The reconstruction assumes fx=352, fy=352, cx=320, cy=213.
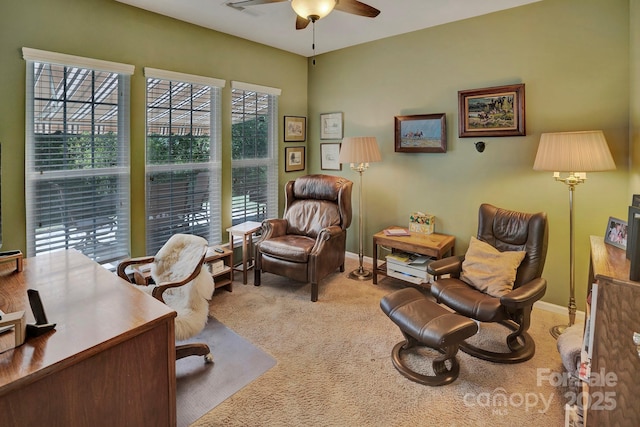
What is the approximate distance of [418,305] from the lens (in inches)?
97.7

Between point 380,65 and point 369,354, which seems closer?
point 369,354

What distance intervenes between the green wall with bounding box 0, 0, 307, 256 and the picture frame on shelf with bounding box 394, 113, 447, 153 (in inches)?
64.0

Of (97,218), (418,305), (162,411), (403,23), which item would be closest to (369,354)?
(418,305)

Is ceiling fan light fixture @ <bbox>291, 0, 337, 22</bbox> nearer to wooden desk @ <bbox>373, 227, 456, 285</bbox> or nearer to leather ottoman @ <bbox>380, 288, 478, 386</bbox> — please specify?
leather ottoman @ <bbox>380, 288, 478, 386</bbox>

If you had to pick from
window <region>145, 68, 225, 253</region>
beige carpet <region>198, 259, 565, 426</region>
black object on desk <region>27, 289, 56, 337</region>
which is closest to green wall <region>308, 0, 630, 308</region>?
beige carpet <region>198, 259, 565, 426</region>

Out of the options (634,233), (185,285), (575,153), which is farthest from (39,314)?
(575,153)

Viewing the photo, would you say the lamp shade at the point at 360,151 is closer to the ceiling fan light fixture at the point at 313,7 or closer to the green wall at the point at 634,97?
the ceiling fan light fixture at the point at 313,7

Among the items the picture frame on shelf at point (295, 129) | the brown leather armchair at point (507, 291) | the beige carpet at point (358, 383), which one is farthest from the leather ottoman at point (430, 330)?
the picture frame on shelf at point (295, 129)

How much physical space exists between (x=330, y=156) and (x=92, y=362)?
3.96 metres

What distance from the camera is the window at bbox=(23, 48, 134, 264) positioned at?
2.77 meters

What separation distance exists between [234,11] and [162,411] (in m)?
3.37

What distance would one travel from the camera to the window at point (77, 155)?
277 centimetres

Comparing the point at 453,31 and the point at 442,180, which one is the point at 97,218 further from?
the point at 453,31

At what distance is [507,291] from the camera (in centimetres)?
267
